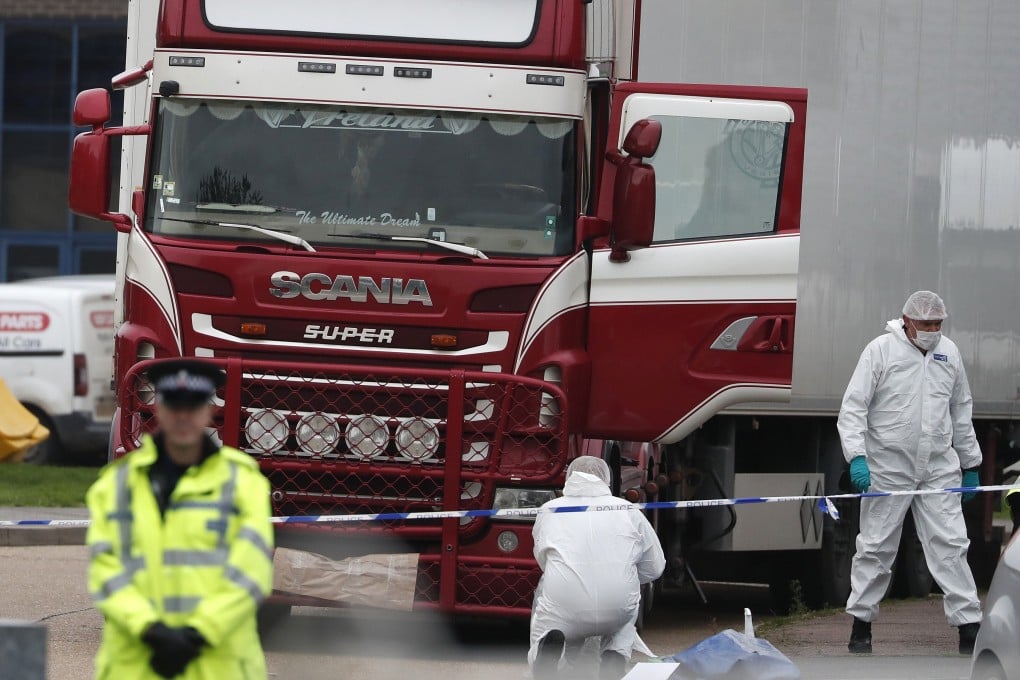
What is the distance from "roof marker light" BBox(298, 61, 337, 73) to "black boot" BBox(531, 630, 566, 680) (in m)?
3.22

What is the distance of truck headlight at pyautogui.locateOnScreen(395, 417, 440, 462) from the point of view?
9180 millimetres

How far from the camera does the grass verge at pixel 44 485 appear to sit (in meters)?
16.0

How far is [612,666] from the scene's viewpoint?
7824 mm

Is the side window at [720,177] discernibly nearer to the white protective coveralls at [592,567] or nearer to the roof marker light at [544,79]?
the roof marker light at [544,79]

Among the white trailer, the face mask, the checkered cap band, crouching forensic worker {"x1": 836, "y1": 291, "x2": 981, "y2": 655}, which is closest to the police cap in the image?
the checkered cap band

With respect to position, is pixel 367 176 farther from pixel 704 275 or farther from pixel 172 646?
pixel 172 646

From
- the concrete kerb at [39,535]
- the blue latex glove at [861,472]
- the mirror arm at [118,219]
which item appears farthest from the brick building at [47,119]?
the blue latex glove at [861,472]

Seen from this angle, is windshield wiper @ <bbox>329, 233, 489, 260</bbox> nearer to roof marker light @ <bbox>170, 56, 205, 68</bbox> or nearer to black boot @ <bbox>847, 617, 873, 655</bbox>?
roof marker light @ <bbox>170, 56, 205, 68</bbox>

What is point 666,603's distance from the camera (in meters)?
13.0

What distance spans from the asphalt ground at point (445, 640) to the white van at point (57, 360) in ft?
24.2

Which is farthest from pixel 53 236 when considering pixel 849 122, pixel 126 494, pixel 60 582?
pixel 126 494

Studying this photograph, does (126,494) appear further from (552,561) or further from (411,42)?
(411,42)

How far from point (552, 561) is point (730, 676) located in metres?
0.88

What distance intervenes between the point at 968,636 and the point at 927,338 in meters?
1.55
